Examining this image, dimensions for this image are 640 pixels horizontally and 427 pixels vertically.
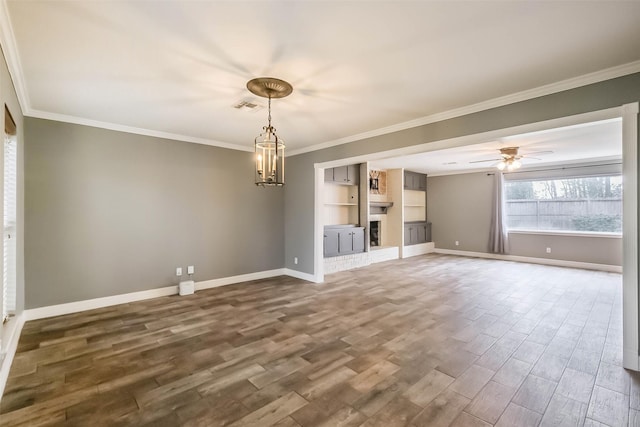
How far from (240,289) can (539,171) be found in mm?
7802

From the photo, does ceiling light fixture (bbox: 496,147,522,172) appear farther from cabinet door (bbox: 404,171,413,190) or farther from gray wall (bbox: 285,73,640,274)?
cabinet door (bbox: 404,171,413,190)

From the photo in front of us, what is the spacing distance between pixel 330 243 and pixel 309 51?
14.7ft

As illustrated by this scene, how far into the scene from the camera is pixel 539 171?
748cm

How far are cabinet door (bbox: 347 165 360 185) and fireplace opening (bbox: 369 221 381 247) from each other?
1752mm

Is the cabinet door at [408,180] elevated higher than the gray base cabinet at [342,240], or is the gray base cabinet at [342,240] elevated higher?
the cabinet door at [408,180]

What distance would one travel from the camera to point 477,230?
28.0ft

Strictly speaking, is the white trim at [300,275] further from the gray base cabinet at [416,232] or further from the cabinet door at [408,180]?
the cabinet door at [408,180]

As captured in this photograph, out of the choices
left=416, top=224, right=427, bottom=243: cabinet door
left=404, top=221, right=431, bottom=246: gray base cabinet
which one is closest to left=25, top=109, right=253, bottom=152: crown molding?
left=404, top=221, right=431, bottom=246: gray base cabinet

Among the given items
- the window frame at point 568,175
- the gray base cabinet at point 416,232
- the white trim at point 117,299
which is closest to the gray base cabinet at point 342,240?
the white trim at point 117,299

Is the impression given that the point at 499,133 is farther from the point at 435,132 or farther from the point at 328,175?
the point at 328,175

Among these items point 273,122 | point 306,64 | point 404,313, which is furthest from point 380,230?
point 306,64

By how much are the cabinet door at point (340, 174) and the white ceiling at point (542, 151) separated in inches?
48.8

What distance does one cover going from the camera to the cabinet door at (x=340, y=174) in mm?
6609

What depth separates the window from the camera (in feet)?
21.8
